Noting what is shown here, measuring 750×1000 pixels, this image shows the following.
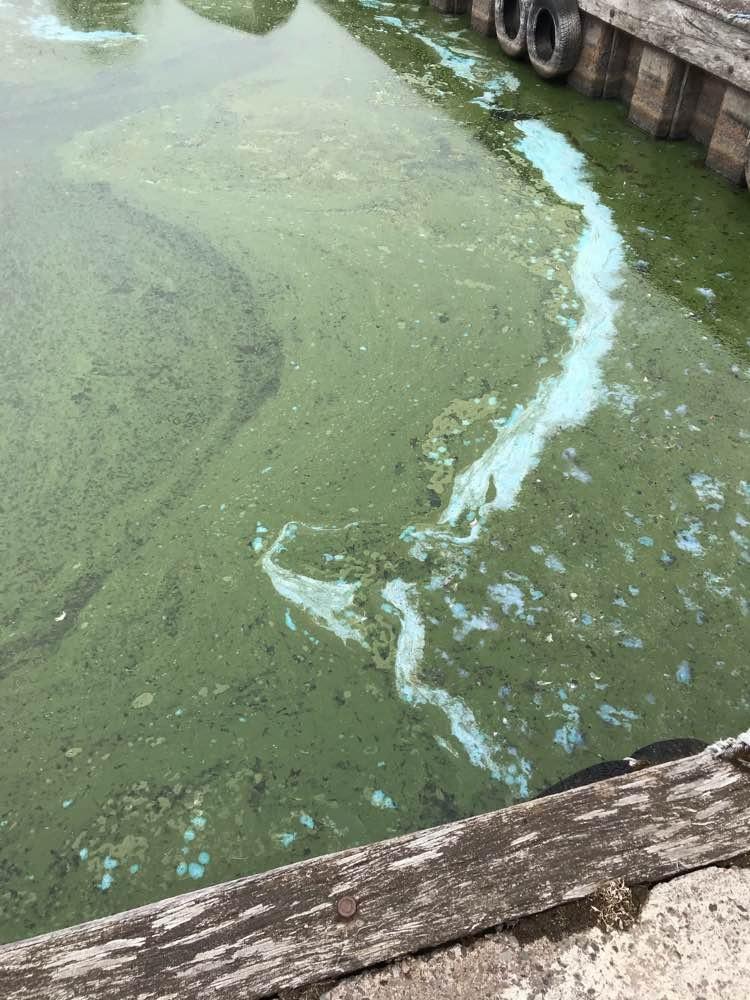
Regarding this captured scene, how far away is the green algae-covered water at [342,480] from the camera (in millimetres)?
1653

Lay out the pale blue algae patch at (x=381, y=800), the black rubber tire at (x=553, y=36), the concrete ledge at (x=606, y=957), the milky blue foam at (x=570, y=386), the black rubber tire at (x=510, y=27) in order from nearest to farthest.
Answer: the concrete ledge at (x=606, y=957), the pale blue algae patch at (x=381, y=800), the milky blue foam at (x=570, y=386), the black rubber tire at (x=553, y=36), the black rubber tire at (x=510, y=27)

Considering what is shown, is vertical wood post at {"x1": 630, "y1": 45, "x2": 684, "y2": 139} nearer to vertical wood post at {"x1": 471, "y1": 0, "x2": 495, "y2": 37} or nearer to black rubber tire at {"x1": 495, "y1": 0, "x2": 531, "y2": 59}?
black rubber tire at {"x1": 495, "y1": 0, "x2": 531, "y2": 59}

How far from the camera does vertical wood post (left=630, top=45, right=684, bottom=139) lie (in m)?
3.60

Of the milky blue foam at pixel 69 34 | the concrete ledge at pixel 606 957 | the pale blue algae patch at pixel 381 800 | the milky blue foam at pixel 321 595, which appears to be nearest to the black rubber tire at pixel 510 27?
the milky blue foam at pixel 69 34

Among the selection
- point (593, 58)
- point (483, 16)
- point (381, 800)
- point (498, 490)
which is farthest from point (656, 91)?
point (381, 800)

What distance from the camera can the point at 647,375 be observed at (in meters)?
2.52

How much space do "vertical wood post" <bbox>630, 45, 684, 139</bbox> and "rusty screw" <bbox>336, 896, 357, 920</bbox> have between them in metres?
3.91

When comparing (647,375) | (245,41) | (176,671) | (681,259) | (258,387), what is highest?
(245,41)

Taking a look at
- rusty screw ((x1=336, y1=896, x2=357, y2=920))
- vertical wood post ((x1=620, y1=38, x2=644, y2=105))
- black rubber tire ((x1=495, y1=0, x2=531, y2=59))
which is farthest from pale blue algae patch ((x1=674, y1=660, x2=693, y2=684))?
black rubber tire ((x1=495, y1=0, x2=531, y2=59))

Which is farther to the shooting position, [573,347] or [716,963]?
[573,347]

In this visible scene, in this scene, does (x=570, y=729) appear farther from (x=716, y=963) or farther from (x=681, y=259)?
(x=681, y=259)

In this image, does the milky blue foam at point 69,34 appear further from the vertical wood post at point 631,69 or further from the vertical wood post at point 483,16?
the vertical wood post at point 631,69

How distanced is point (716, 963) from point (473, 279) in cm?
245

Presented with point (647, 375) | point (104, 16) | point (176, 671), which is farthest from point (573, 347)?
point (104, 16)
